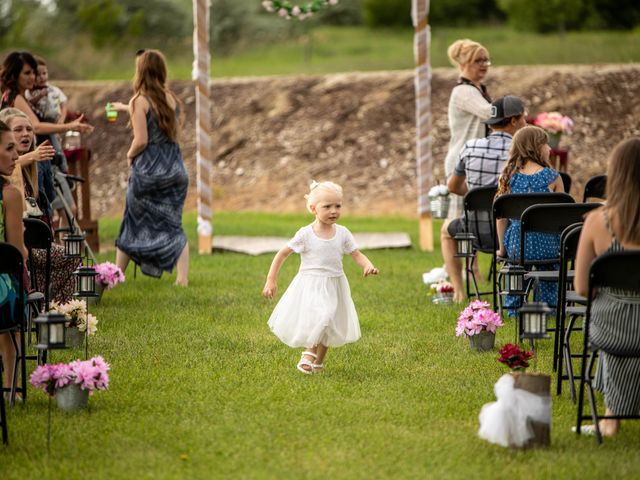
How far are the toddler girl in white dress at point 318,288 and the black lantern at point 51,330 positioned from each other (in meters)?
1.68

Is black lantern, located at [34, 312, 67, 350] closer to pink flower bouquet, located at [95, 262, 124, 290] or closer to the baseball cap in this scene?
pink flower bouquet, located at [95, 262, 124, 290]

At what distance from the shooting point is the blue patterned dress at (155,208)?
11086mm

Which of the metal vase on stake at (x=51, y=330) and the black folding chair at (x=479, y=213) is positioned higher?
the black folding chair at (x=479, y=213)

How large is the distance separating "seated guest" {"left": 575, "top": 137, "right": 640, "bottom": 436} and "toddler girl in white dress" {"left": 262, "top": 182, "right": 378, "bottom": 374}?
1746 mm

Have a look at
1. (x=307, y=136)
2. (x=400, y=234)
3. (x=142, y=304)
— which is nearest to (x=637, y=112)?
(x=307, y=136)

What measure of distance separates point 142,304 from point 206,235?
4.33m

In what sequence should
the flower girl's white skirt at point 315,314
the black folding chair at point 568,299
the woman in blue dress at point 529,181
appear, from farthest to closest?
the woman in blue dress at point 529,181
the flower girl's white skirt at point 315,314
the black folding chair at point 568,299

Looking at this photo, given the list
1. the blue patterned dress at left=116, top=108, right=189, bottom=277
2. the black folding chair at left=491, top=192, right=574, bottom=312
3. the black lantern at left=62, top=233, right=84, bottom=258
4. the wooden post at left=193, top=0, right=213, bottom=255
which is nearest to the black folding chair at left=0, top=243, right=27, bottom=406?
the black lantern at left=62, top=233, right=84, bottom=258

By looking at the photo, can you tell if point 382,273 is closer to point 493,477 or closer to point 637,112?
point 493,477

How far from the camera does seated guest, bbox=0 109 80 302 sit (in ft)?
27.5

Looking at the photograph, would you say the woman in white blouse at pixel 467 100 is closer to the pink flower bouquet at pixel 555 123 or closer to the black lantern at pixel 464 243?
the black lantern at pixel 464 243

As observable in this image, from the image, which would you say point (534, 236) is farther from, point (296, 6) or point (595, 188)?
point (296, 6)

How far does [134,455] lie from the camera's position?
5.51m

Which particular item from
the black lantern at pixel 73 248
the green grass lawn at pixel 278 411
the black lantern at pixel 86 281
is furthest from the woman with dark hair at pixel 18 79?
the black lantern at pixel 86 281
